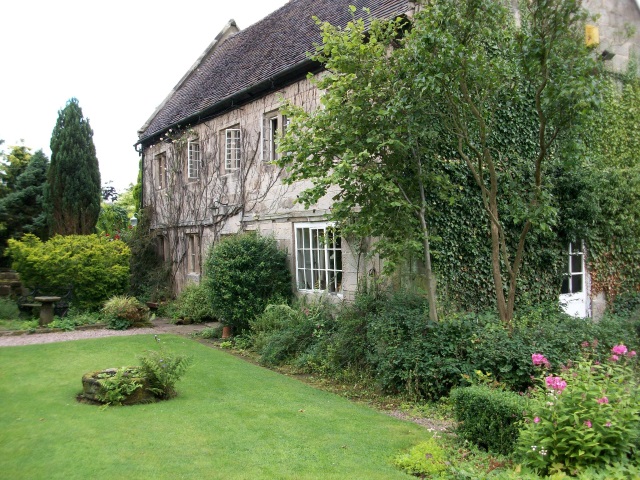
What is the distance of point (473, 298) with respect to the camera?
32.9 feet

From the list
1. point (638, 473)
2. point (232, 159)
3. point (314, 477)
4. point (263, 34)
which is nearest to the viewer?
point (638, 473)

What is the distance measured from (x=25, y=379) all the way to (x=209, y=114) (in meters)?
10.4

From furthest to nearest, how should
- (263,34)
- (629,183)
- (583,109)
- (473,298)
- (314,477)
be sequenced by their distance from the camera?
(263,34), (629,183), (473,298), (583,109), (314,477)

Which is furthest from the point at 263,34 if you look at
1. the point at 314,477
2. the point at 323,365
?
the point at 314,477

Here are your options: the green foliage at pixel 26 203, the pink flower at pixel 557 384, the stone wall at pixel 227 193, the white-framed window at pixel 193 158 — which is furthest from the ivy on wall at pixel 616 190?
the green foliage at pixel 26 203

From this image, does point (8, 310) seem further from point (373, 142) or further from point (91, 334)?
point (373, 142)

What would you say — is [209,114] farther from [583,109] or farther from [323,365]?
[583,109]

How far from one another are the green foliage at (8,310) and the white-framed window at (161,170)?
706 centimetres

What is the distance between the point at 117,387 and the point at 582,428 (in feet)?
18.2

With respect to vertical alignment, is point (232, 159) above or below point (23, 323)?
above

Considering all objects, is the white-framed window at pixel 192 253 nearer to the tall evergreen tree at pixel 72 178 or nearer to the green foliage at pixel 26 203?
the tall evergreen tree at pixel 72 178

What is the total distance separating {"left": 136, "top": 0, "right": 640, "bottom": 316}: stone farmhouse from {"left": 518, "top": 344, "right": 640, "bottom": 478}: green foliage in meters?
5.27

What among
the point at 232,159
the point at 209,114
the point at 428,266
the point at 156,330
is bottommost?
the point at 156,330

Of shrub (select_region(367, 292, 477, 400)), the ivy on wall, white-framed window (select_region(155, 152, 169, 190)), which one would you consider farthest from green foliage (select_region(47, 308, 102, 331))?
the ivy on wall
